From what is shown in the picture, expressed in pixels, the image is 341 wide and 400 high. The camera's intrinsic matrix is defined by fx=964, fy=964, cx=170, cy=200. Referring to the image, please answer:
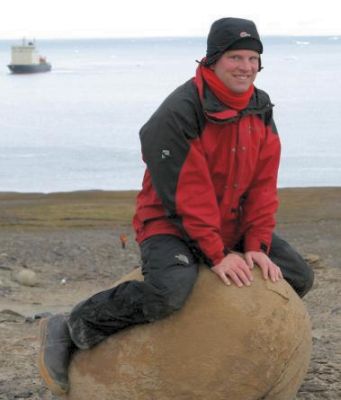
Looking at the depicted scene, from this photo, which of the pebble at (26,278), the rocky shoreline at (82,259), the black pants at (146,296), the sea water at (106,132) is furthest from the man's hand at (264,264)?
the sea water at (106,132)

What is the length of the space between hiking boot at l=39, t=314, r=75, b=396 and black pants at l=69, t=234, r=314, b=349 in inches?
6.2

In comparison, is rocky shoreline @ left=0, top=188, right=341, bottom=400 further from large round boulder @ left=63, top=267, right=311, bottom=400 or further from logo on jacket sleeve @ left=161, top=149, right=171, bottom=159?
logo on jacket sleeve @ left=161, top=149, right=171, bottom=159

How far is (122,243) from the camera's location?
15750 millimetres

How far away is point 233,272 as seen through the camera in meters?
5.10

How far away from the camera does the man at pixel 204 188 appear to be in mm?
5008

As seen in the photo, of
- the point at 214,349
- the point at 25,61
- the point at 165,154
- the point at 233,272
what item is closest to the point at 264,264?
the point at 233,272

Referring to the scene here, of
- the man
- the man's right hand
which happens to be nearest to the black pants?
the man

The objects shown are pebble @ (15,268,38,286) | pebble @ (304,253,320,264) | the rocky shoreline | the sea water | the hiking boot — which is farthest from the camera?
the sea water

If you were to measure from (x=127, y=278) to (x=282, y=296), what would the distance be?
0.89 m

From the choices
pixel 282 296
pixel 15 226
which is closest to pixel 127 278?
pixel 282 296

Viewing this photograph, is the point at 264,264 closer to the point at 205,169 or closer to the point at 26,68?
the point at 205,169

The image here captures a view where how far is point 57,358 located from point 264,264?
1.31 m

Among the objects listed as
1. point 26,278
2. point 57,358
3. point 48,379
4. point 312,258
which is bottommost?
point 26,278

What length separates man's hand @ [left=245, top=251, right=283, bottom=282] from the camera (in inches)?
205
